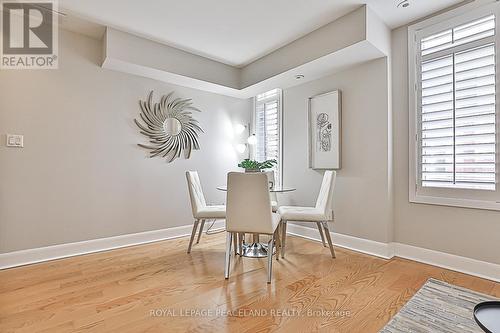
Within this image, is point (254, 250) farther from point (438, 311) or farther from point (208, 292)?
point (438, 311)

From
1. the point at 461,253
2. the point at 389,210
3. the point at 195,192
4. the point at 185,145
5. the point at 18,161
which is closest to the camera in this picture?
the point at 461,253

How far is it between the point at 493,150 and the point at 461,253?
38.7 inches

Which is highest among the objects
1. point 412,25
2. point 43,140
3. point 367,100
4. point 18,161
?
point 412,25

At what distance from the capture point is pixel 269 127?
4.38 metres

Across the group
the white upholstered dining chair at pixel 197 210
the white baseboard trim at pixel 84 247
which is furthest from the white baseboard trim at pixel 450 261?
the white baseboard trim at pixel 84 247

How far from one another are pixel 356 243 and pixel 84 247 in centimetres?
318

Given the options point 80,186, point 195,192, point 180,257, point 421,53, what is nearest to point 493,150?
point 421,53

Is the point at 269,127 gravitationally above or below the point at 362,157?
above

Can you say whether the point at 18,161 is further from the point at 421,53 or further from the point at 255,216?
the point at 421,53

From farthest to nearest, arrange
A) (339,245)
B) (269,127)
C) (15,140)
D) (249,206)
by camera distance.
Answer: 1. (269,127)
2. (339,245)
3. (15,140)
4. (249,206)

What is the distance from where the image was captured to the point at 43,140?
277cm

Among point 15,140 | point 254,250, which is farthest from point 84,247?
point 254,250

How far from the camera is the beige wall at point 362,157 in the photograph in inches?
113

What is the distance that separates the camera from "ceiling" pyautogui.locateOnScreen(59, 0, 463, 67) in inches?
97.8
